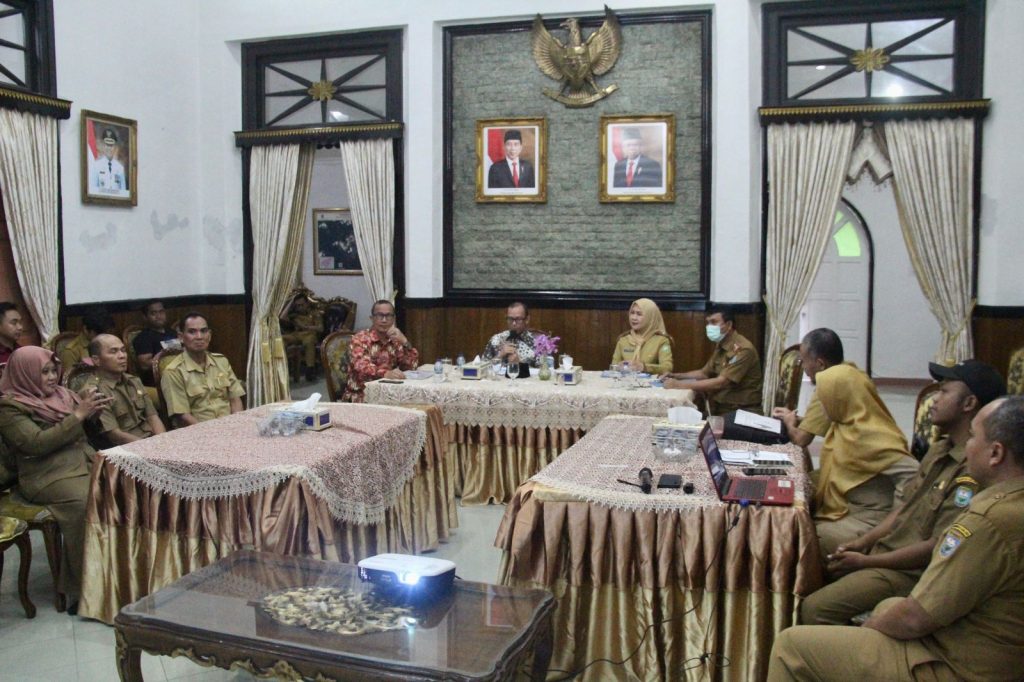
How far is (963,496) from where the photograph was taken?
99.8 inches

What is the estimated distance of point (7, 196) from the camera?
6070 millimetres

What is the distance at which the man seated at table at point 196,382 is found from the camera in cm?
462

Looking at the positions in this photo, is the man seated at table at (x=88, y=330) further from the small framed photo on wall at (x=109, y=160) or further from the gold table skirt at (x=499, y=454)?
the gold table skirt at (x=499, y=454)

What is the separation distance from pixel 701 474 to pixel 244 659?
1748mm

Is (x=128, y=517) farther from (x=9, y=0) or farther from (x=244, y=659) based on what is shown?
(x=9, y=0)

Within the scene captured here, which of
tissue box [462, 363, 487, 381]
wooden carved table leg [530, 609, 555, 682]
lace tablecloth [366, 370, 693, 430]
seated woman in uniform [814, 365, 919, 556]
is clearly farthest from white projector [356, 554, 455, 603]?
tissue box [462, 363, 487, 381]

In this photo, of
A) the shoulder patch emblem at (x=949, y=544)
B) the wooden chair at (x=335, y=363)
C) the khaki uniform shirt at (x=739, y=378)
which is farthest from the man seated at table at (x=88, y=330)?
the shoulder patch emblem at (x=949, y=544)

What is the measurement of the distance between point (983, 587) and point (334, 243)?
10780 mm

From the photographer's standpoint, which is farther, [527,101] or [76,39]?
[527,101]

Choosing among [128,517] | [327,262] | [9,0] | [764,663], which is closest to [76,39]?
[9,0]

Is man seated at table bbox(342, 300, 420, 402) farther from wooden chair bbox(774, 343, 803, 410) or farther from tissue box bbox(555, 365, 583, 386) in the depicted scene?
wooden chair bbox(774, 343, 803, 410)

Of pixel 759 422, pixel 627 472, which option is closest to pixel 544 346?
pixel 759 422

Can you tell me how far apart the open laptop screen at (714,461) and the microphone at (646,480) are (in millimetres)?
215

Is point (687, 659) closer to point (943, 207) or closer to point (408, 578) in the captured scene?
point (408, 578)
